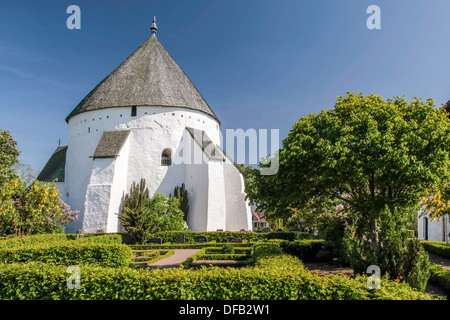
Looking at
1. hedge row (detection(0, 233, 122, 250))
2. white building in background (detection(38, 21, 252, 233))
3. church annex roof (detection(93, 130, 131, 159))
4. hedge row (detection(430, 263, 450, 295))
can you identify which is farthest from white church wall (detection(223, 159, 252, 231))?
hedge row (detection(430, 263, 450, 295))

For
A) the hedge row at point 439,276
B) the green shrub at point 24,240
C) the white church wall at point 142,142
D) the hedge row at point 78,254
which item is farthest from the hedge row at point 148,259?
the white church wall at point 142,142

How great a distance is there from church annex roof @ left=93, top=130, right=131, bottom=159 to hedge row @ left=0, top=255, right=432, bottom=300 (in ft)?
60.1

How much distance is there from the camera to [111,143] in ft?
81.6

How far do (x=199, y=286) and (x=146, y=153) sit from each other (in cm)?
2120

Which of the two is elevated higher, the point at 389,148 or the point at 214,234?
the point at 389,148

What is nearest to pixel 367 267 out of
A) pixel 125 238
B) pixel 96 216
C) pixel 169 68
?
pixel 125 238

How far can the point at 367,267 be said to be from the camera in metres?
8.18

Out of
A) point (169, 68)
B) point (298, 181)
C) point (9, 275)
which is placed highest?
point (169, 68)

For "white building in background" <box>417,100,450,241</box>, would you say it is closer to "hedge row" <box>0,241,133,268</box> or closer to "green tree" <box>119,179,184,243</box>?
"green tree" <box>119,179,184,243</box>

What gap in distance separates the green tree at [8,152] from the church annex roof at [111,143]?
213 inches
